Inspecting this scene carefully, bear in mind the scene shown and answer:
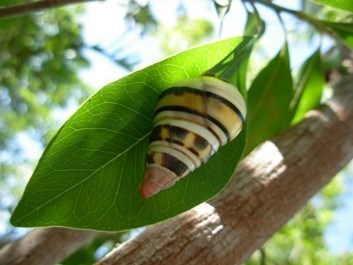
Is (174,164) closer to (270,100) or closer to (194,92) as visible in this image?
(194,92)

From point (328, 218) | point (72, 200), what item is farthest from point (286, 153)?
point (328, 218)

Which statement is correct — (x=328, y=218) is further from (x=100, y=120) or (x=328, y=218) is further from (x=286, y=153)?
(x=100, y=120)

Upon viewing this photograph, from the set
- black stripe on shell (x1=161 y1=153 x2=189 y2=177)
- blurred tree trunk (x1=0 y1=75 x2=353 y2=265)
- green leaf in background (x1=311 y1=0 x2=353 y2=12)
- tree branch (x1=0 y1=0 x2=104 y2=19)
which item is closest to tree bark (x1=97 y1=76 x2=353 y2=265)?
blurred tree trunk (x1=0 y1=75 x2=353 y2=265)

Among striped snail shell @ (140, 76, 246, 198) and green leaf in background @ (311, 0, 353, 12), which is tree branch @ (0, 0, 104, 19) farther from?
green leaf in background @ (311, 0, 353, 12)

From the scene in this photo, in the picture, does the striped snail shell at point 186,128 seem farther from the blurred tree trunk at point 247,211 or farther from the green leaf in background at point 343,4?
the green leaf in background at point 343,4

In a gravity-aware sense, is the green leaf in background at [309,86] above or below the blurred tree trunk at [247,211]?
above

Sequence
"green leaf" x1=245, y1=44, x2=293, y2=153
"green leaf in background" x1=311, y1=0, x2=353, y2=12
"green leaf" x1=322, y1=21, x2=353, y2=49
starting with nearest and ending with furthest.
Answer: "green leaf in background" x1=311, y1=0, x2=353, y2=12 → "green leaf" x1=322, y1=21, x2=353, y2=49 → "green leaf" x1=245, y1=44, x2=293, y2=153

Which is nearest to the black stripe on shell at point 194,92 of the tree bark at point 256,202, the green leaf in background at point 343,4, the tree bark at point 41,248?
the tree bark at point 256,202

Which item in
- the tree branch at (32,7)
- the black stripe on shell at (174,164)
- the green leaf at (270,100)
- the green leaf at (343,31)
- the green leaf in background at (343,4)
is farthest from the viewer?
the green leaf at (270,100)
